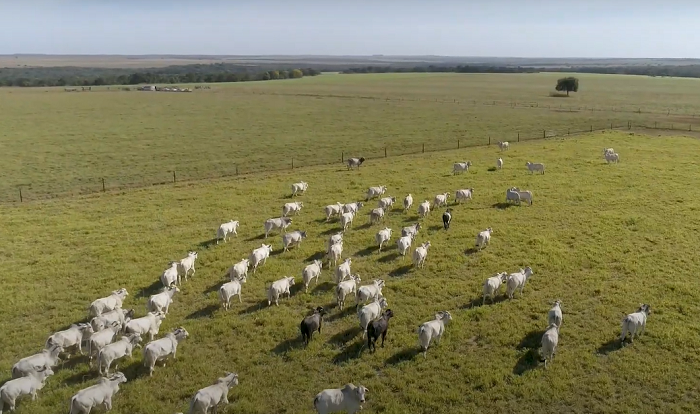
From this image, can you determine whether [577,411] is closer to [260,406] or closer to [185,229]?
[260,406]

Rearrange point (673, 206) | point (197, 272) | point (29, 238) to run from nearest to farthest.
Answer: point (197, 272) < point (29, 238) < point (673, 206)

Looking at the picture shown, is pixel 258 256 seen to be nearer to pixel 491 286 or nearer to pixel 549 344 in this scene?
pixel 491 286

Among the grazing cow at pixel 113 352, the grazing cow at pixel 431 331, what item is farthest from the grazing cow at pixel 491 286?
the grazing cow at pixel 113 352

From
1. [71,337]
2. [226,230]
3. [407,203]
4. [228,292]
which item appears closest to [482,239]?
[407,203]

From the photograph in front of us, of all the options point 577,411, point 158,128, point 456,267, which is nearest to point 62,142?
point 158,128

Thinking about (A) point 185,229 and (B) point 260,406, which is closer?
(B) point 260,406

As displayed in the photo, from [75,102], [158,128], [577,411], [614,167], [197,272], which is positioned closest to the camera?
[577,411]
